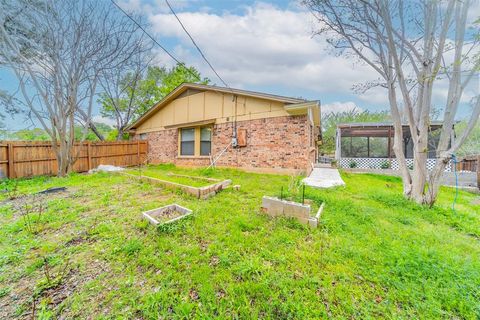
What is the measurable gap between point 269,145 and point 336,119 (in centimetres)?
2621

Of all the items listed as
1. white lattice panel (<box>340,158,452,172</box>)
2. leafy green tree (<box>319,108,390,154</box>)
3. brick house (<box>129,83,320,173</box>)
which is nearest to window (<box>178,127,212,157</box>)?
brick house (<box>129,83,320,173</box>)

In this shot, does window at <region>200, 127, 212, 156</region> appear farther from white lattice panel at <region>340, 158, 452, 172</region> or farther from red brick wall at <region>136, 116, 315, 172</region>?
white lattice panel at <region>340, 158, 452, 172</region>

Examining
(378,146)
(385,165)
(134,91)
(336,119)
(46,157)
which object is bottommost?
(385,165)

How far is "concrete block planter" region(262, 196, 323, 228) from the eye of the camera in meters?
3.08

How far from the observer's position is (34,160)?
27.1ft

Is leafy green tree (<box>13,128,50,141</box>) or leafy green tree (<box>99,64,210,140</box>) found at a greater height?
leafy green tree (<box>99,64,210,140</box>)

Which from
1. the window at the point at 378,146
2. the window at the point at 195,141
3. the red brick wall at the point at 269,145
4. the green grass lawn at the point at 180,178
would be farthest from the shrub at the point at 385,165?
the green grass lawn at the point at 180,178

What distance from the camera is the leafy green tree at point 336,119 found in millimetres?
26625

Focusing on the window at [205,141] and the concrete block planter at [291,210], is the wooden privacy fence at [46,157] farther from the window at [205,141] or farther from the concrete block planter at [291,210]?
the concrete block planter at [291,210]

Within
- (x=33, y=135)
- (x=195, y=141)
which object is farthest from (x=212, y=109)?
(x=33, y=135)

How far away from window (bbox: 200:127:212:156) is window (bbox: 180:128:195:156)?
0.65 m

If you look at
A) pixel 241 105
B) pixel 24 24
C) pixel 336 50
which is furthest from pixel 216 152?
pixel 24 24

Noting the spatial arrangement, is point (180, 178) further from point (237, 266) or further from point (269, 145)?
point (237, 266)

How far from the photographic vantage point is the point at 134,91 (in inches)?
672
